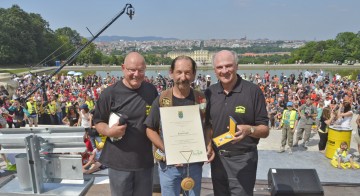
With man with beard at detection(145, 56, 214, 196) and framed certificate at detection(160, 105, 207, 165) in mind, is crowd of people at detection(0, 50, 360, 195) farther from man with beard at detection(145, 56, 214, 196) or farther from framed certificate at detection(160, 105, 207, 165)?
framed certificate at detection(160, 105, 207, 165)

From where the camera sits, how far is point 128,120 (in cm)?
307

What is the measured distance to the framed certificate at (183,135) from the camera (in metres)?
2.79

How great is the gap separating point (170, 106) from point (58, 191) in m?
1.37

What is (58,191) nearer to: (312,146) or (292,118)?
(292,118)

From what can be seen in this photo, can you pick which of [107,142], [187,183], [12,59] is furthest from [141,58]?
[12,59]

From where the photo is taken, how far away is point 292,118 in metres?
8.57

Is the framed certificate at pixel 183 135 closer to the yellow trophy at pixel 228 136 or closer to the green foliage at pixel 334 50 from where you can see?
the yellow trophy at pixel 228 136

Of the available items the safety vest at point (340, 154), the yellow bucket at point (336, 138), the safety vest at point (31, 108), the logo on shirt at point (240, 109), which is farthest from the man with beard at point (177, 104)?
the safety vest at point (31, 108)

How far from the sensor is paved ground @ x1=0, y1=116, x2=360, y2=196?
5.23 meters

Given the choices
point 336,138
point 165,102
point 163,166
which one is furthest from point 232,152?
point 336,138

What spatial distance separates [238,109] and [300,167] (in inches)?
195

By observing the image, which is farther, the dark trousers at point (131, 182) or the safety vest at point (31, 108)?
the safety vest at point (31, 108)

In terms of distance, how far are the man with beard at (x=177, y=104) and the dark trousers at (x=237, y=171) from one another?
0.51 ft

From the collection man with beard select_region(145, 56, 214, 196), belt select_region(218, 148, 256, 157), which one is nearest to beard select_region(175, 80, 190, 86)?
man with beard select_region(145, 56, 214, 196)
